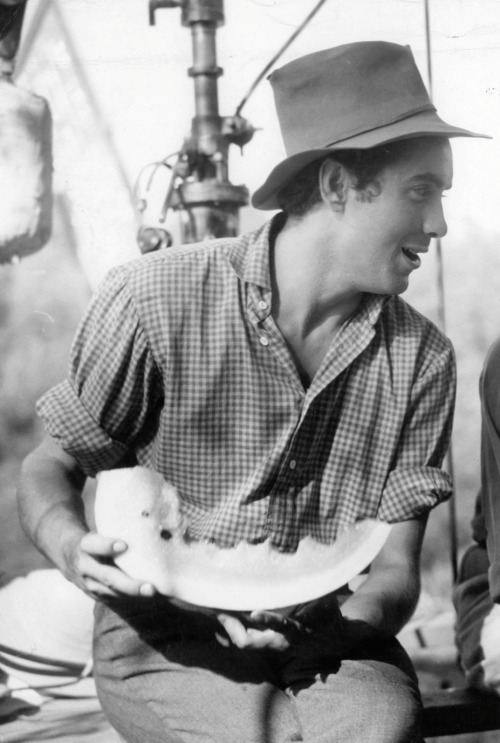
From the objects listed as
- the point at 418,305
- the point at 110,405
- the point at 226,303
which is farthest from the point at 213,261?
the point at 418,305

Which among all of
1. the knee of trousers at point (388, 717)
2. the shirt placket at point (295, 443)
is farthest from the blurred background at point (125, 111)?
the knee of trousers at point (388, 717)

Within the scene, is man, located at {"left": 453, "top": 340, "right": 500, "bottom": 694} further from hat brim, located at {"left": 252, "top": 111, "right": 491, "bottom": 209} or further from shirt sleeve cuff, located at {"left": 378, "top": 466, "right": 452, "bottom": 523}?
hat brim, located at {"left": 252, "top": 111, "right": 491, "bottom": 209}

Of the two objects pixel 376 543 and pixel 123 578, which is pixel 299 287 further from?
pixel 123 578

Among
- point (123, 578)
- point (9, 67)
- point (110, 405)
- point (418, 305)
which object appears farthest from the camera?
point (418, 305)

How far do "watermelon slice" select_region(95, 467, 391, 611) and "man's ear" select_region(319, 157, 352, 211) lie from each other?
67 cm

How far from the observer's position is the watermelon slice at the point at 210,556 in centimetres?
182

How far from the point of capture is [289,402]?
1.99 meters

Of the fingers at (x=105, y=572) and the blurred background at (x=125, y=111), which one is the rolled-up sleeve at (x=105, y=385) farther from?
the blurred background at (x=125, y=111)

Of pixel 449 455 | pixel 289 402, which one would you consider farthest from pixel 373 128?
pixel 449 455

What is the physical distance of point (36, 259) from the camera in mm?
2428

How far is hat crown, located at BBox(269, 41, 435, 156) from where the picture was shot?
76.7 inches

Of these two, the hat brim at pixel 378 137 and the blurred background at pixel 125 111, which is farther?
the blurred background at pixel 125 111

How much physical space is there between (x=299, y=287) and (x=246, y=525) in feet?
1.65

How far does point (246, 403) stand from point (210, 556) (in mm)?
317
